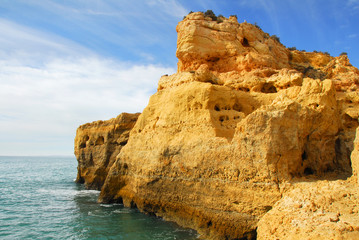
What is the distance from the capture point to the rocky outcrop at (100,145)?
24.9 metres

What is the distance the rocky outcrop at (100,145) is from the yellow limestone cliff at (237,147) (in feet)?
24.2

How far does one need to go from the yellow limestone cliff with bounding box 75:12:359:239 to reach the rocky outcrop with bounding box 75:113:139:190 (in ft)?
24.2

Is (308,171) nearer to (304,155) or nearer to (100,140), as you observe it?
(304,155)

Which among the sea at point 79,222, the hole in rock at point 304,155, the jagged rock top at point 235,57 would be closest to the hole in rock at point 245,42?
the jagged rock top at point 235,57

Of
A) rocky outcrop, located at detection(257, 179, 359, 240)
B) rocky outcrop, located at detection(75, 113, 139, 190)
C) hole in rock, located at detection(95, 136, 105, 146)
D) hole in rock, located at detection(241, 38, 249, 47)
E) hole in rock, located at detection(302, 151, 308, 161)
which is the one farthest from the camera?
hole in rock, located at detection(95, 136, 105, 146)

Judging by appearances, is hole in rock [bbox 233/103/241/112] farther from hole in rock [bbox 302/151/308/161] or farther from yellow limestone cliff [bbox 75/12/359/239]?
hole in rock [bbox 302/151/308/161]

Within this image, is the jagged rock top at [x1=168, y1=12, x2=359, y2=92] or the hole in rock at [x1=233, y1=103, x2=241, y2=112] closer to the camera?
the hole in rock at [x1=233, y1=103, x2=241, y2=112]

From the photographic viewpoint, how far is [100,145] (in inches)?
1041

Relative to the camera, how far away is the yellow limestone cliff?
939 cm

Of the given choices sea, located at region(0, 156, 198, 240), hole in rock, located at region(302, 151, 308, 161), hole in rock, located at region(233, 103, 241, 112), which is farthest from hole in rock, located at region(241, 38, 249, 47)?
sea, located at region(0, 156, 198, 240)

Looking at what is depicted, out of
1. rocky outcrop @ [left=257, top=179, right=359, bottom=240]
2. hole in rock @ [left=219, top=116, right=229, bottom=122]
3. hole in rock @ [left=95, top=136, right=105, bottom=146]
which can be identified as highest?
hole in rock @ [left=219, top=116, right=229, bottom=122]

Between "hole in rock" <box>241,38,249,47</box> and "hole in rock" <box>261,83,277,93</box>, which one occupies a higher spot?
"hole in rock" <box>241,38,249,47</box>

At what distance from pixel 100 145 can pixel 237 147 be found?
18.6 metres

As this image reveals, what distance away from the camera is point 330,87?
1217cm
